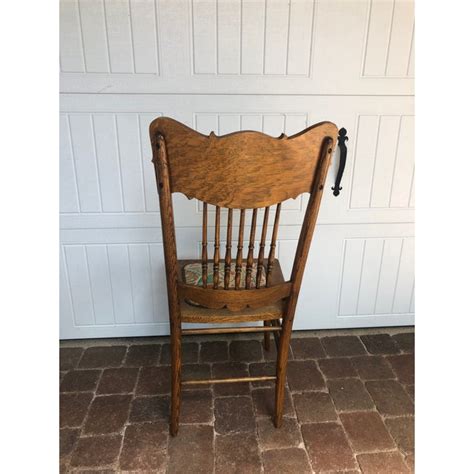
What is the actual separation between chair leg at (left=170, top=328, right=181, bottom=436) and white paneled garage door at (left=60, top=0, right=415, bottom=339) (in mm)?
599

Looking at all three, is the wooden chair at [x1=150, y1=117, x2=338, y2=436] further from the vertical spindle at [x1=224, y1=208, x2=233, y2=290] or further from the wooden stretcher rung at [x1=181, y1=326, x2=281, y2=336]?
the wooden stretcher rung at [x1=181, y1=326, x2=281, y2=336]

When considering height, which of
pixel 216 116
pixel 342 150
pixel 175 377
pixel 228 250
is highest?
pixel 216 116

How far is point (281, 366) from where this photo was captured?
4.90 ft

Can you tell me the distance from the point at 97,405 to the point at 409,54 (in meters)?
2.04

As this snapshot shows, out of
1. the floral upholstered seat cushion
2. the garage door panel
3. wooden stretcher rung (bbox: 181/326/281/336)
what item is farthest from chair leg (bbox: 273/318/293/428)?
the garage door panel

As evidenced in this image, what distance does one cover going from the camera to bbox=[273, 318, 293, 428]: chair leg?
1.44 m

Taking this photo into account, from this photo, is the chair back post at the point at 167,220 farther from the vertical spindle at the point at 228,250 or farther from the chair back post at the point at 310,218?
the chair back post at the point at 310,218

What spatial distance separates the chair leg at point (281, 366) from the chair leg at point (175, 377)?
1.24 feet

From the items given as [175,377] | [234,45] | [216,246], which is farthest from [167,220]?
[234,45]

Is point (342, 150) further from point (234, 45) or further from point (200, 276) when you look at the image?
point (200, 276)

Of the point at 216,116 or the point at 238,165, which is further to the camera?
the point at 216,116

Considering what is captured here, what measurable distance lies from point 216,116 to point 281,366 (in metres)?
1.09

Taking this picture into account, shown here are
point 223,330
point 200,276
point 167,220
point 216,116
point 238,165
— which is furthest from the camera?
point 216,116
